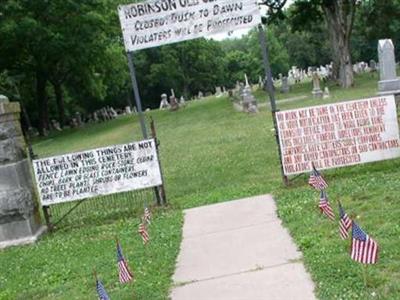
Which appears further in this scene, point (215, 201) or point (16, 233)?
point (215, 201)

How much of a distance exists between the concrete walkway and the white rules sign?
1533 millimetres

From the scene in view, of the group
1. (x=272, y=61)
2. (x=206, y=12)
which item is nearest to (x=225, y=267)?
(x=206, y=12)

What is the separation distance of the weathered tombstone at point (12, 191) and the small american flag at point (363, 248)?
246 inches

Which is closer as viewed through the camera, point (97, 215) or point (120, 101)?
point (97, 215)

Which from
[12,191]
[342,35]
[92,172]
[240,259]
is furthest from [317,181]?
[342,35]

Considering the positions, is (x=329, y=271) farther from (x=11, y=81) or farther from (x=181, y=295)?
(x=11, y=81)

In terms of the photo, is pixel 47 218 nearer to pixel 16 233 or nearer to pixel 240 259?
pixel 16 233

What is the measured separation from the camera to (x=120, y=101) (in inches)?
3248

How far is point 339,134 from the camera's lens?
33.7 ft

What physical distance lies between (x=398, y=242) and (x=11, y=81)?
4527 centimetres

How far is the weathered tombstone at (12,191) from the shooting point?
977cm

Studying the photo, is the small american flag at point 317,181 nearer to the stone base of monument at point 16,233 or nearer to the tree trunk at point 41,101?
the stone base of monument at point 16,233

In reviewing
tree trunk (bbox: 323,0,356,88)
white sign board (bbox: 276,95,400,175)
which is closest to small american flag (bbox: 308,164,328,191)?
white sign board (bbox: 276,95,400,175)

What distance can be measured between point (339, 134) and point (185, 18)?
329cm
